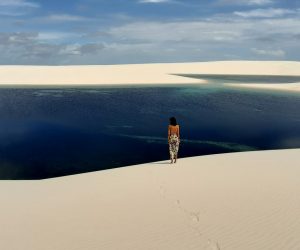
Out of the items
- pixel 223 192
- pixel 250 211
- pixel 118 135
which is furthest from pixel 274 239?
pixel 118 135

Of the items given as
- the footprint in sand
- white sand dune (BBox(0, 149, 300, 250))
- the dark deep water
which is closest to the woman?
white sand dune (BBox(0, 149, 300, 250))

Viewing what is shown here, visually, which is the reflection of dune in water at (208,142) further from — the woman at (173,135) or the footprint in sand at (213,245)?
the footprint in sand at (213,245)

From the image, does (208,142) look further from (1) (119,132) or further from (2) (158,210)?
(2) (158,210)

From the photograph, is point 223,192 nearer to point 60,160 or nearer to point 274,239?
point 274,239

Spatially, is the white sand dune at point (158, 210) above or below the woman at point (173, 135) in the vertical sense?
below

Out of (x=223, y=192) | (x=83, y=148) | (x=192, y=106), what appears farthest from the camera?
(x=192, y=106)

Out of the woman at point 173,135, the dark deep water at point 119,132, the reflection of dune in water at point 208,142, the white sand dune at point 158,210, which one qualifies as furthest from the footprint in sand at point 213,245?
the reflection of dune in water at point 208,142
